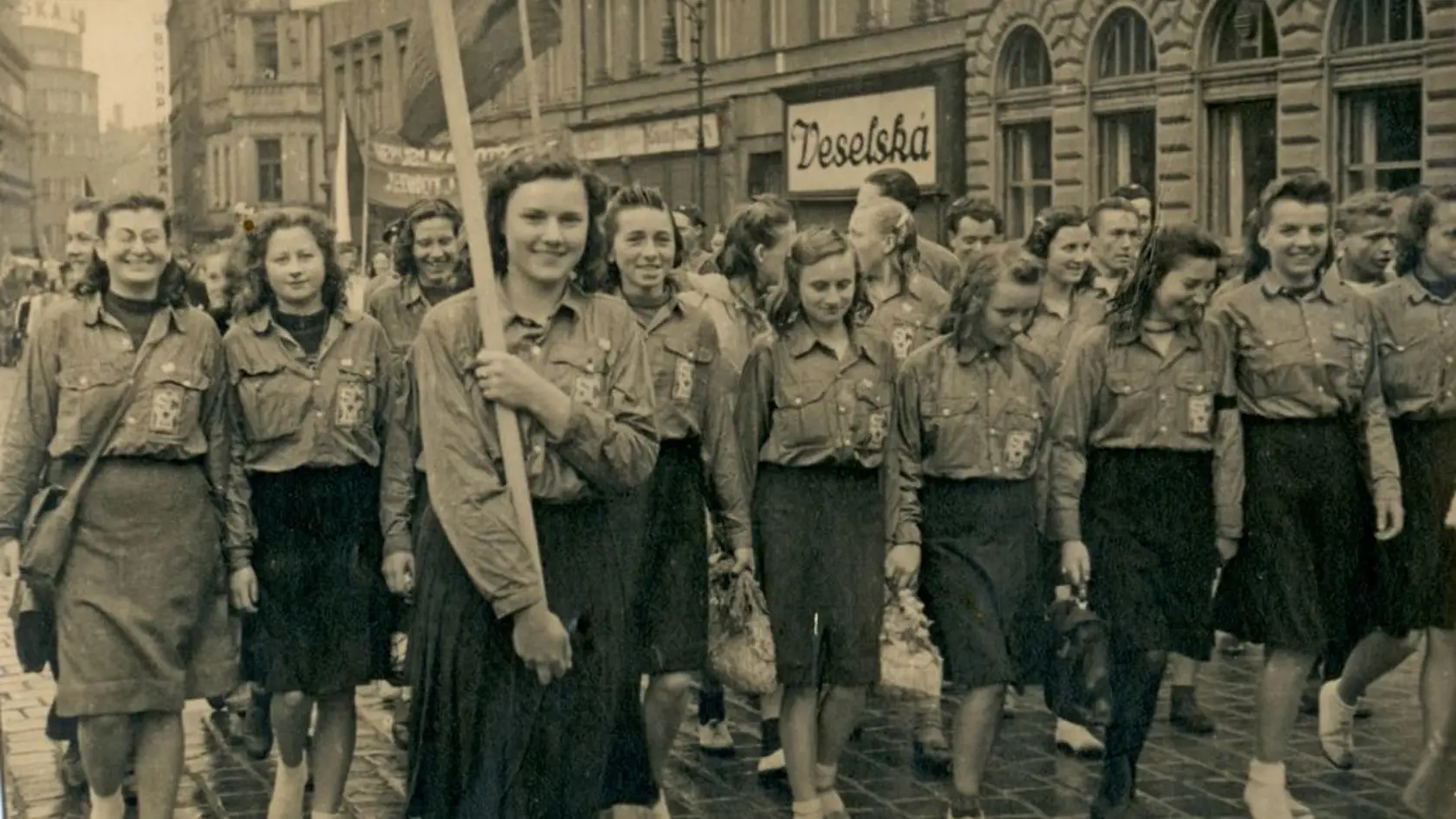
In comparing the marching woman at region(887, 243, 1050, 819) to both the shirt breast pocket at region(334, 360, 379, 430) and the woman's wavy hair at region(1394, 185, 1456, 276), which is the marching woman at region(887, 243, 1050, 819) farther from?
the shirt breast pocket at region(334, 360, 379, 430)

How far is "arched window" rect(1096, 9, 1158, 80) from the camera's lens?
23.4 feet

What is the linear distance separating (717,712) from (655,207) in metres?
2.04

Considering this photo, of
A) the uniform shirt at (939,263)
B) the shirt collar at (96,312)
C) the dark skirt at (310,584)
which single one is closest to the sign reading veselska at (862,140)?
the uniform shirt at (939,263)

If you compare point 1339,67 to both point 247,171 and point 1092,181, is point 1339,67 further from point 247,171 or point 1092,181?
point 247,171

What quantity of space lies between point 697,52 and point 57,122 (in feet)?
→ 8.81

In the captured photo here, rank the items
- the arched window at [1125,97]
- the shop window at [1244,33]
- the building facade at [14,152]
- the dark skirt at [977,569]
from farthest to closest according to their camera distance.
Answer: the arched window at [1125,97] → the shop window at [1244,33] → the dark skirt at [977,569] → the building facade at [14,152]

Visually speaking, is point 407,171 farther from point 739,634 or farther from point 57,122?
point 739,634

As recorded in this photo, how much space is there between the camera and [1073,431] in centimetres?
586

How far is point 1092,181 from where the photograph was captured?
7.38 m

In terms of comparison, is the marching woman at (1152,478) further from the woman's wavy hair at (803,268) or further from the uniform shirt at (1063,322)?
the uniform shirt at (1063,322)

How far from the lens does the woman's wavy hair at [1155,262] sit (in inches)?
229

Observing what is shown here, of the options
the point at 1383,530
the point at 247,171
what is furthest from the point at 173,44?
the point at 1383,530

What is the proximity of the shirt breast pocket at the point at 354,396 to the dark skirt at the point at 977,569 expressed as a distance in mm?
1714

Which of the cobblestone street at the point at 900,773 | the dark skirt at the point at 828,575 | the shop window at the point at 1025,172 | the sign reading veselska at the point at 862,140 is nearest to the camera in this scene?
the dark skirt at the point at 828,575
